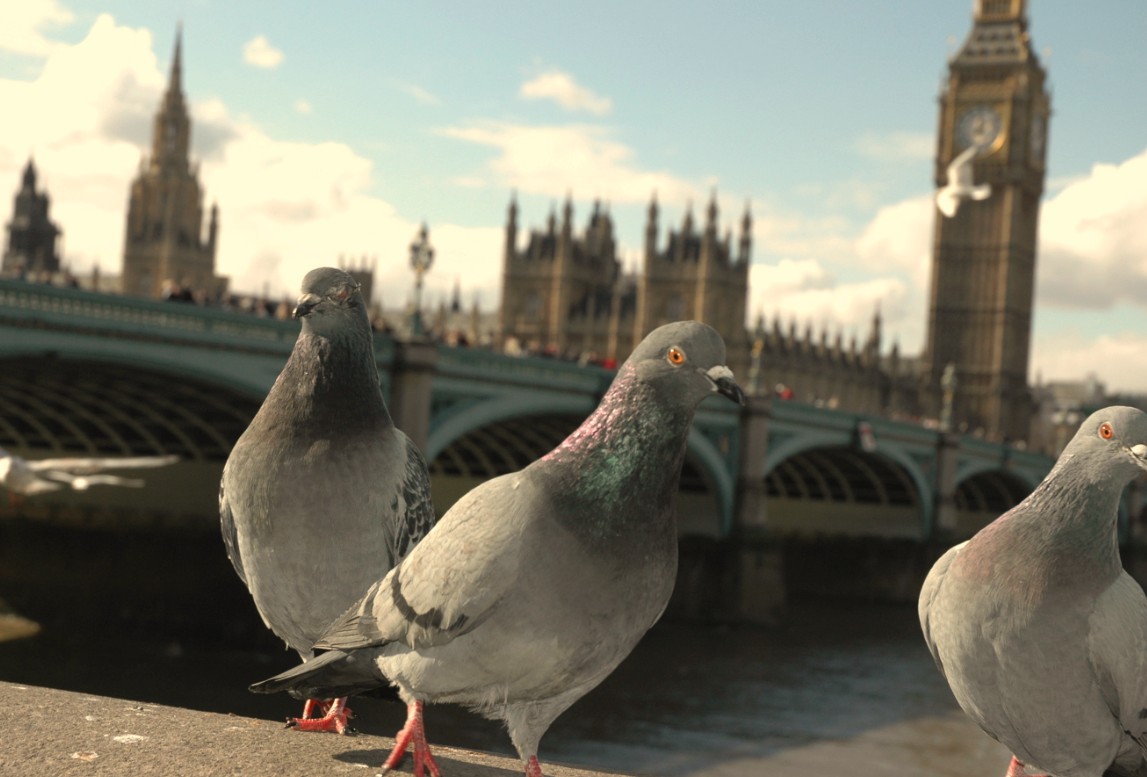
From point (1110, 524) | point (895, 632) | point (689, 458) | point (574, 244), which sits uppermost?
point (574, 244)

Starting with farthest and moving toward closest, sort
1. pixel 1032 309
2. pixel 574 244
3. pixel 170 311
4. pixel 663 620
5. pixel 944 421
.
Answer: pixel 1032 309 → pixel 574 244 → pixel 944 421 → pixel 663 620 → pixel 170 311

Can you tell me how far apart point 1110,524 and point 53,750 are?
2860 mm

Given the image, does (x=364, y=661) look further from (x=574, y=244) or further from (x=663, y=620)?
(x=574, y=244)

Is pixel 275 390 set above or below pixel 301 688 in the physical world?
above

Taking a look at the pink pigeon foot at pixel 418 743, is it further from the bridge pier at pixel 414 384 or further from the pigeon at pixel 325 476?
A: the bridge pier at pixel 414 384

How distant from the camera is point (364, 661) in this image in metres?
3.81

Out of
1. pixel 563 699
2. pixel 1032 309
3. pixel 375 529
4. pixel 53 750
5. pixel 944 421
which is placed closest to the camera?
pixel 563 699

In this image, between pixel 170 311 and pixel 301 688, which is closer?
pixel 301 688

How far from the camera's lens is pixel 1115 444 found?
383 centimetres

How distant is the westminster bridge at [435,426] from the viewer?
19.9 m

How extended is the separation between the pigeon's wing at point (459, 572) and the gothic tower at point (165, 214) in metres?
114

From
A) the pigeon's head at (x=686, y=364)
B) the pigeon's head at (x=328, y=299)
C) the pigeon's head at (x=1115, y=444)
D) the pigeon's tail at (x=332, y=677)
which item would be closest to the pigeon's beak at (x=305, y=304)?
the pigeon's head at (x=328, y=299)

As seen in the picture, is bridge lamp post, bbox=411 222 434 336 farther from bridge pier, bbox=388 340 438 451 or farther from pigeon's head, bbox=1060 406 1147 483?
pigeon's head, bbox=1060 406 1147 483

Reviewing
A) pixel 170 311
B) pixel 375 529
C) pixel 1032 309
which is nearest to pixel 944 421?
pixel 170 311
